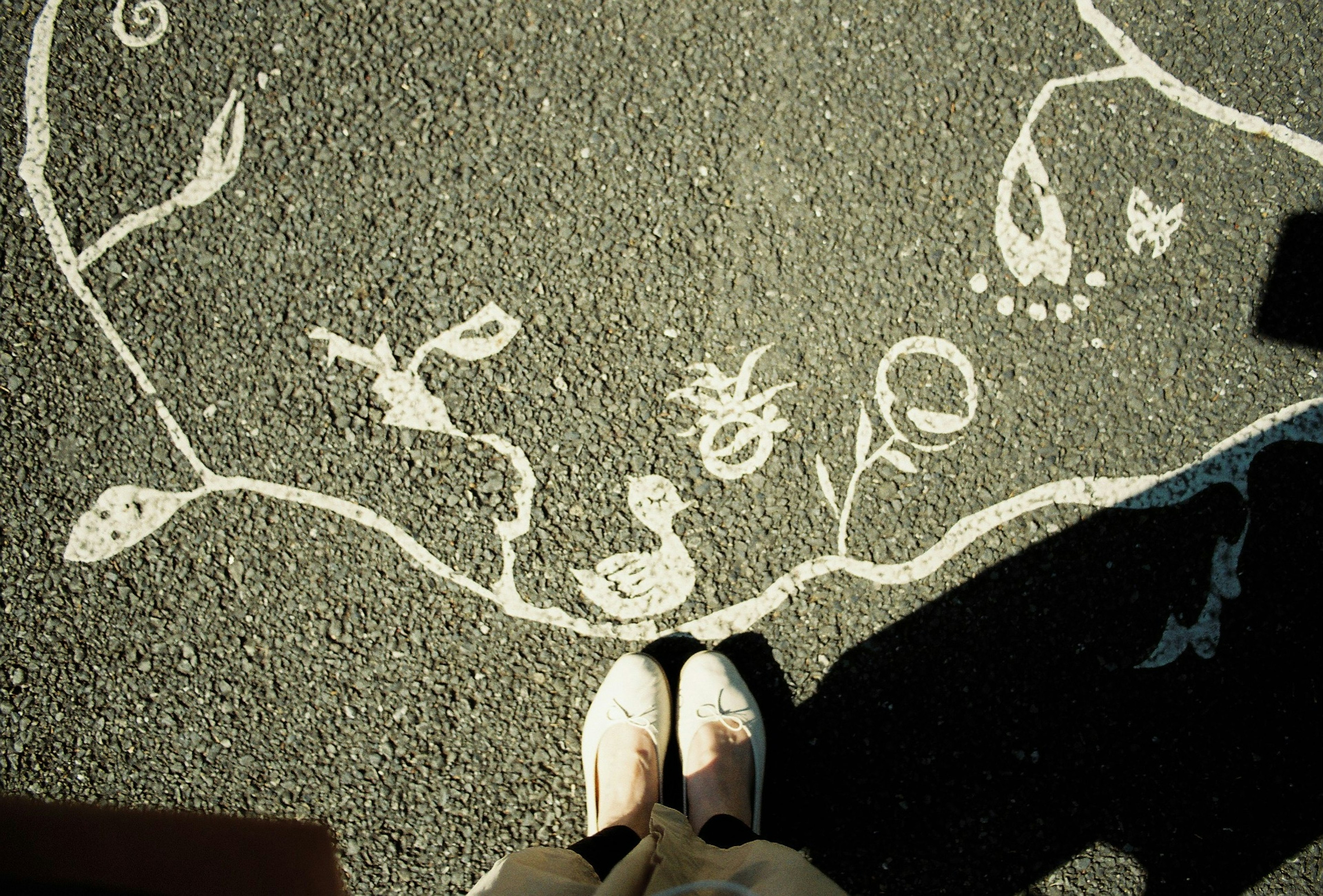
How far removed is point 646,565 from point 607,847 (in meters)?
0.58

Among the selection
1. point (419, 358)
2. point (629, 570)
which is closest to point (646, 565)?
point (629, 570)

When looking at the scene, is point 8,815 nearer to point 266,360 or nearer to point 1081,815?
point 266,360

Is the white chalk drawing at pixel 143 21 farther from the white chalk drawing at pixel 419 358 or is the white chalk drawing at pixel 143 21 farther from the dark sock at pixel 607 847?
the dark sock at pixel 607 847

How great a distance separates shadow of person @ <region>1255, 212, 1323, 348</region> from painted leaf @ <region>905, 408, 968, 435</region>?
2.59 feet

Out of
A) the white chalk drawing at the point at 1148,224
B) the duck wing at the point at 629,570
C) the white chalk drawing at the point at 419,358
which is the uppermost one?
the white chalk drawing at the point at 1148,224

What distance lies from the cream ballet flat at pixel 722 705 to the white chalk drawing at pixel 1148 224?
4.54ft

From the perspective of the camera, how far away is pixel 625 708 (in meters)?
1.64

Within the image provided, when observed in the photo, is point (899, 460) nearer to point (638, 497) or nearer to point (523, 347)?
point (638, 497)

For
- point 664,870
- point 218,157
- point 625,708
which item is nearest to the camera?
point 664,870

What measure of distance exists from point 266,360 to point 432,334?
1.28 ft

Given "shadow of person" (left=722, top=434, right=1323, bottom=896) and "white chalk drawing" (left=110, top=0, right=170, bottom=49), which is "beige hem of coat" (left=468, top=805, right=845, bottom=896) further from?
"white chalk drawing" (left=110, top=0, right=170, bottom=49)

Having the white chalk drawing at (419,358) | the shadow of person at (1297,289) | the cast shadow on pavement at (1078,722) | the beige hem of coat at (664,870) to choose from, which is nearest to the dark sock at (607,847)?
the beige hem of coat at (664,870)

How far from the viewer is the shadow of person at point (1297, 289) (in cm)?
176

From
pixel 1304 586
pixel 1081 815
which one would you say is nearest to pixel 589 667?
pixel 1081 815
